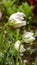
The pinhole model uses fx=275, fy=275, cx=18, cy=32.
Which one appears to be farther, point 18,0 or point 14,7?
point 18,0

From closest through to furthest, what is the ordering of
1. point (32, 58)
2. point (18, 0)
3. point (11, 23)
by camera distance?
point (11, 23)
point (32, 58)
point (18, 0)

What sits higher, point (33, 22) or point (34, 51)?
point (33, 22)

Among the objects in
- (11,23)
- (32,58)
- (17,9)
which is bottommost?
(32,58)

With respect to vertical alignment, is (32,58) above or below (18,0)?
below

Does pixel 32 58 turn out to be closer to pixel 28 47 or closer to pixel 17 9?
pixel 28 47

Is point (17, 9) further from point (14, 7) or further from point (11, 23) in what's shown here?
point (11, 23)

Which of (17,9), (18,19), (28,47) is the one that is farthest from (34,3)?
(18,19)

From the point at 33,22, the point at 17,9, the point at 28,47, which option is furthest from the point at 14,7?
the point at 28,47

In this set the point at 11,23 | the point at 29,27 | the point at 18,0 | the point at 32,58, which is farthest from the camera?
the point at 18,0

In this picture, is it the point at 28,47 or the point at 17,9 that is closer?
the point at 28,47
